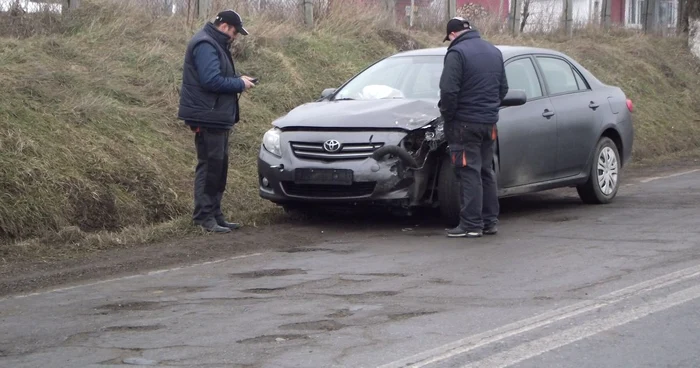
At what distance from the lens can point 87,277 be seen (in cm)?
814

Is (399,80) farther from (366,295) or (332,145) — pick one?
(366,295)

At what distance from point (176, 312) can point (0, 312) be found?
A: 110cm

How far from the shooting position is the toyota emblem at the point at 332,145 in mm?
9758

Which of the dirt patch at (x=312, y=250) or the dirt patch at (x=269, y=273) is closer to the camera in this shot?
the dirt patch at (x=269, y=273)

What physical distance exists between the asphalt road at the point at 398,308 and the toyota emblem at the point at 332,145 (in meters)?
0.74

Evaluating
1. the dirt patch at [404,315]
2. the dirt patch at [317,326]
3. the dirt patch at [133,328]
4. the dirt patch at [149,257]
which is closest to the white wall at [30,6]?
the dirt patch at [149,257]

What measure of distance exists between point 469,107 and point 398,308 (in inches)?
123

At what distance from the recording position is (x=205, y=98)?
9820mm

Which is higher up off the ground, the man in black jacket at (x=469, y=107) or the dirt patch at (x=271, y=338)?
the man in black jacket at (x=469, y=107)

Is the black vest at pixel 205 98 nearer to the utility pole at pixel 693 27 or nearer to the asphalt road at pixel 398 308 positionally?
the asphalt road at pixel 398 308

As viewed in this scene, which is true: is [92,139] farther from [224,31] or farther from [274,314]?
[274,314]

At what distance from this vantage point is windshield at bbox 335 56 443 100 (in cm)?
1062

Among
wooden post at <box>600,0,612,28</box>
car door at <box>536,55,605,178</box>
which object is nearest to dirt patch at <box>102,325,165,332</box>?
car door at <box>536,55,605,178</box>

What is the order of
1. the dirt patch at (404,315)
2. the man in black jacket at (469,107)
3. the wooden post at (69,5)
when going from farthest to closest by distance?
the wooden post at (69,5), the man in black jacket at (469,107), the dirt patch at (404,315)
